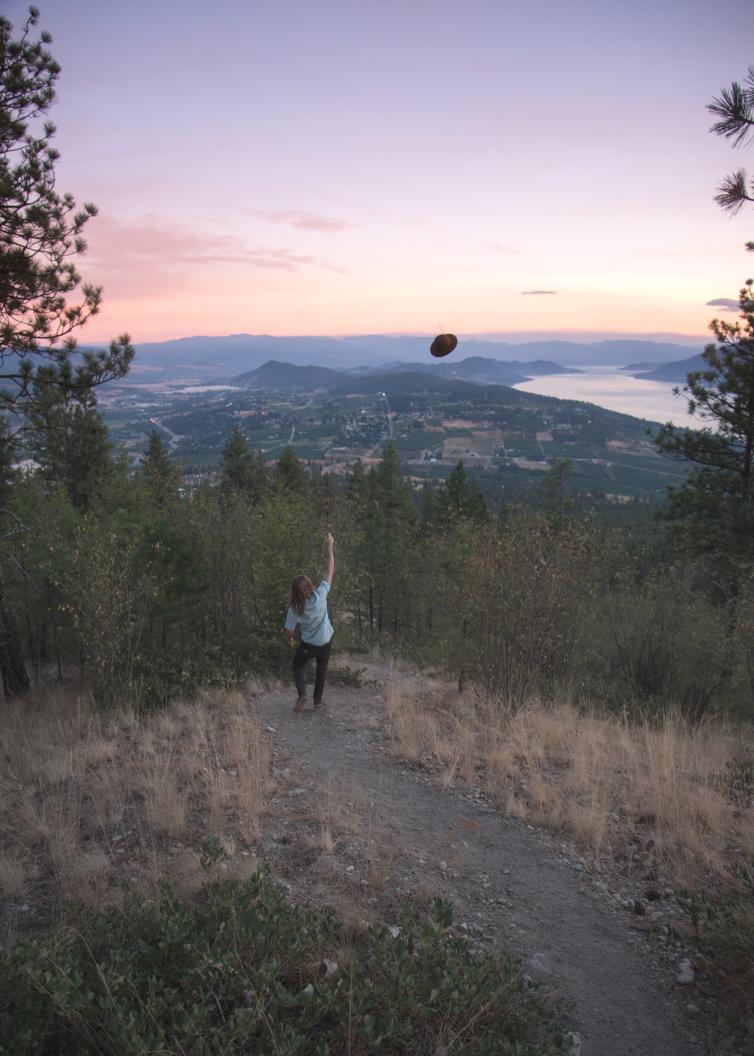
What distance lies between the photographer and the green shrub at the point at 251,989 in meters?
2.17

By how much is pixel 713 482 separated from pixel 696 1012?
14712mm

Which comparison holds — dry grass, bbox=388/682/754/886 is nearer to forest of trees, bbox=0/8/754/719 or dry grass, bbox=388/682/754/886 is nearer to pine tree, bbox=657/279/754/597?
forest of trees, bbox=0/8/754/719

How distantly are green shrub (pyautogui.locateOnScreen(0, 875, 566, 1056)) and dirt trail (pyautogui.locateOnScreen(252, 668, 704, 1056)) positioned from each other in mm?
387

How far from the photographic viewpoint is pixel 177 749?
5.94 metres

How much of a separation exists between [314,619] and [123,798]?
2.72 metres

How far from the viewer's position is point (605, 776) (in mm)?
5539

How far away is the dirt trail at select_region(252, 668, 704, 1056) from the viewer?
2799mm

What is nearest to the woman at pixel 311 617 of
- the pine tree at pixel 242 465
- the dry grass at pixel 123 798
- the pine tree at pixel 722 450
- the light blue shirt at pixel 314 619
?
the light blue shirt at pixel 314 619

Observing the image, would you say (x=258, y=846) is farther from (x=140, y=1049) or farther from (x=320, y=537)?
(x=320, y=537)

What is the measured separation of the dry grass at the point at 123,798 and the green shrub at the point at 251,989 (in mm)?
769

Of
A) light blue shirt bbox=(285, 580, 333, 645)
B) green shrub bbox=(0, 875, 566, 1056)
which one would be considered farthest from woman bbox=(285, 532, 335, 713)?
green shrub bbox=(0, 875, 566, 1056)

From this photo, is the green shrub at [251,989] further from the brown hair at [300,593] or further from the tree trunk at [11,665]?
the tree trunk at [11,665]

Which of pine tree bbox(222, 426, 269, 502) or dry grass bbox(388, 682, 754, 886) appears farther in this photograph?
pine tree bbox(222, 426, 269, 502)

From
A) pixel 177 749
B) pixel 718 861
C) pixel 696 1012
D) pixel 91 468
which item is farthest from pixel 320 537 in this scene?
pixel 91 468
